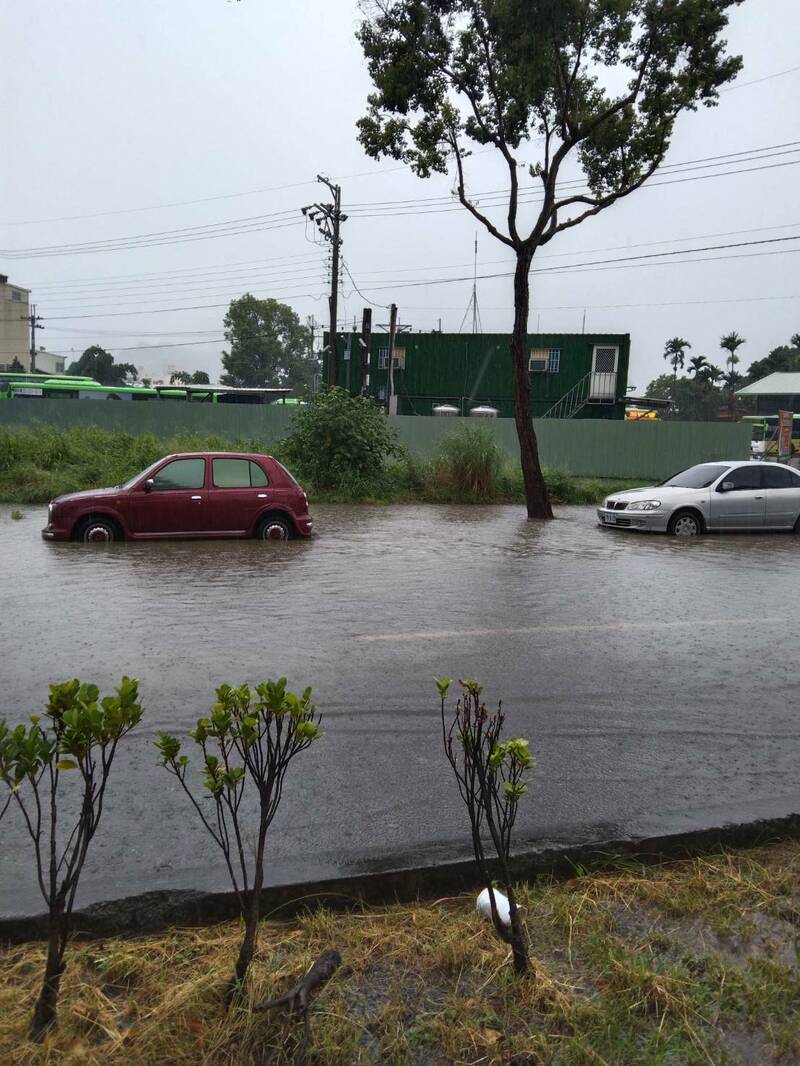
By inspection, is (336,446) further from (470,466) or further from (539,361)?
(539,361)

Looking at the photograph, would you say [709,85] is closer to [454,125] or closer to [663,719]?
[454,125]

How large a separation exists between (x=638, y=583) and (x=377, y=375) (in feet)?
124

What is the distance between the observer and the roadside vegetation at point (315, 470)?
20.9m

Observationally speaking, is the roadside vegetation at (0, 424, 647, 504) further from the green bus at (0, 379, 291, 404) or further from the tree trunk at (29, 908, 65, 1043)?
the tree trunk at (29, 908, 65, 1043)

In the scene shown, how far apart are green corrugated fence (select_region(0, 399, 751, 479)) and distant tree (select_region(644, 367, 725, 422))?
60585mm

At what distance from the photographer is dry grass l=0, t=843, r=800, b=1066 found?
8.23 ft

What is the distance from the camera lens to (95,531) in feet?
44.1

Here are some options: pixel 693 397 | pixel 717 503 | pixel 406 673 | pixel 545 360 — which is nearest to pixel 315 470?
pixel 717 503

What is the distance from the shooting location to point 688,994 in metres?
2.81

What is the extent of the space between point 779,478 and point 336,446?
1041 cm

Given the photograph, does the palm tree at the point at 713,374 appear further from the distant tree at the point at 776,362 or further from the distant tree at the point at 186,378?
the distant tree at the point at 186,378

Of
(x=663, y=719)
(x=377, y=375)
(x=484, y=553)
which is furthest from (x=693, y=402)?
(x=663, y=719)

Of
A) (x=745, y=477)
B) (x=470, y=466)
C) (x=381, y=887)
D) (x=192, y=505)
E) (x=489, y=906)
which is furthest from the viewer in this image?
(x=470, y=466)

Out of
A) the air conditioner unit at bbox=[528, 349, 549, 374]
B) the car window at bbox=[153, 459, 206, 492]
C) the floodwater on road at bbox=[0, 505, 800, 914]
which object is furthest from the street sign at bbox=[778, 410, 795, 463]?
the car window at bbox=[153, 459, 206, 492]
